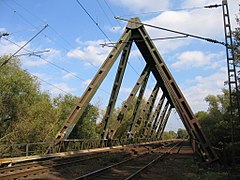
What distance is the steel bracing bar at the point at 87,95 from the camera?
2292cm

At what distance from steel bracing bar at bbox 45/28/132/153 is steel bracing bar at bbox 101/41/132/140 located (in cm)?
120

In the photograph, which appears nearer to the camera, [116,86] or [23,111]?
[23,111]

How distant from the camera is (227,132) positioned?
59.8 ft

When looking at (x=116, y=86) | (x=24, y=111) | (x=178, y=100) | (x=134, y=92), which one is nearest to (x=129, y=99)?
(x=134, y=92)

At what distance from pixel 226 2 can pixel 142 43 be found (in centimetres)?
2069

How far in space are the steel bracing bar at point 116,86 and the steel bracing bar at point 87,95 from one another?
1.20 metres

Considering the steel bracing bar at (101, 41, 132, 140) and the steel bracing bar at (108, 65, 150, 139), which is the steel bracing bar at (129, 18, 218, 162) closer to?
the steel bracing bar at (101, 41, 132, 140)

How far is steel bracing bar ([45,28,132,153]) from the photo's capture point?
22.9 metres

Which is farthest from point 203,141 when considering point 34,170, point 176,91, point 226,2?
point 34,170

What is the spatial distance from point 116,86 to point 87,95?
19.1 ft

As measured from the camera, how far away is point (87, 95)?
25.5 metres

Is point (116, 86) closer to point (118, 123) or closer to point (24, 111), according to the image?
point (118, 123)

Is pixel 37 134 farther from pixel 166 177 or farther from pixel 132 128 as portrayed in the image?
pixel 166 177

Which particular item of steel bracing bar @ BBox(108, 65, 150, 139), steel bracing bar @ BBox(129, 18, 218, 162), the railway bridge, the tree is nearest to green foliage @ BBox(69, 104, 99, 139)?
the railway bridge
